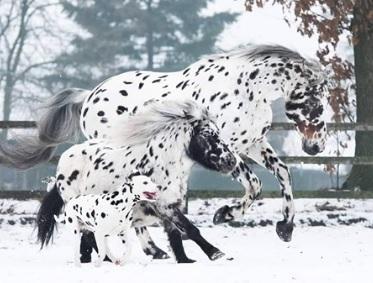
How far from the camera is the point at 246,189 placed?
32.2 feet

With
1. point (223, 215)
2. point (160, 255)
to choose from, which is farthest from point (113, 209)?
point (223, 215)

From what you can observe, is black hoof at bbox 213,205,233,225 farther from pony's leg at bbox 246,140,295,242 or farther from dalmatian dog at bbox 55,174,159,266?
dalmatian dog at bbox 55,174,159,266

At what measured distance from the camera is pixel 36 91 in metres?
45.3

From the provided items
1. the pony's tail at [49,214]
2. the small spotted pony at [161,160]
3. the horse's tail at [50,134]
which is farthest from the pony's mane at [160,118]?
the horse's tail at [50,134]

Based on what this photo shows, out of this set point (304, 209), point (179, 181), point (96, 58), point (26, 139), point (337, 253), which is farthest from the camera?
point (96, 58)

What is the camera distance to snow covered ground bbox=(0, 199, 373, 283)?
7.06 metres

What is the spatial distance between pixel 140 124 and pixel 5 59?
126 feet

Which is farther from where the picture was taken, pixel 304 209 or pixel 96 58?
pixel 96 58

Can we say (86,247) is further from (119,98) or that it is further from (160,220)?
(119,98)

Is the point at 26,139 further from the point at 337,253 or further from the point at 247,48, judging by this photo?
the point at 337,253

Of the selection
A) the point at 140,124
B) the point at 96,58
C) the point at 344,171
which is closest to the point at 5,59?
the point at 96,58

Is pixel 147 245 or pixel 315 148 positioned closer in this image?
pixel 147 245

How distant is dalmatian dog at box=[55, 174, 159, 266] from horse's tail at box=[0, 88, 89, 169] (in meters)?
3.21

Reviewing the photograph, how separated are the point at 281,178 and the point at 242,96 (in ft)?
3.39
